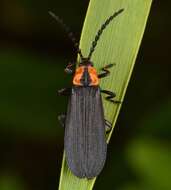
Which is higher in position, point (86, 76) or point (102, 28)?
point (102, 28)

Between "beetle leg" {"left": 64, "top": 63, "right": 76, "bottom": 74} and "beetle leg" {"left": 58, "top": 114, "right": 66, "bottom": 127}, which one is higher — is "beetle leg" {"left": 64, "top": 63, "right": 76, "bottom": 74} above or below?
above

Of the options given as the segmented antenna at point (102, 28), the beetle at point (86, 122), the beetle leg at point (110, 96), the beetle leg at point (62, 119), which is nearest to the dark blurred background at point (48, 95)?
the beetle leg at point (62, 119)

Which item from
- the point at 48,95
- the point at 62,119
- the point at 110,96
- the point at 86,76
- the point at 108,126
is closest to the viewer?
→ the point at 110,96

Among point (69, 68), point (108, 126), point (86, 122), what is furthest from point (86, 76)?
point (108, 126)

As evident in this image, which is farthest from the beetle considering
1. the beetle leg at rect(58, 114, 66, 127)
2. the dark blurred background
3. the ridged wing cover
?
the dark blurred background

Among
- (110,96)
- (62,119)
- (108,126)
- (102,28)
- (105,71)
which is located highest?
(102,28)

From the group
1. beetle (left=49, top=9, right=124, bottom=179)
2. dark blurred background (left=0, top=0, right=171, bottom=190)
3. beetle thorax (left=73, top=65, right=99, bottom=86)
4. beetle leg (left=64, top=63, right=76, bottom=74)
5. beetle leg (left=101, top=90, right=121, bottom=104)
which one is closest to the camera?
beetle leg (left=101, top=90, right=121, bottom=104)

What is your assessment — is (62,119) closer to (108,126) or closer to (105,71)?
(108,126)

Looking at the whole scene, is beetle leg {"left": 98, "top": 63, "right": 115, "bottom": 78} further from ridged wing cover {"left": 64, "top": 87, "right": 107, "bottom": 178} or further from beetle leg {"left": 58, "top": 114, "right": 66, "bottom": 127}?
beetle leg {"left": 58, "top": 114, "right": 66, "bottom": 127}
